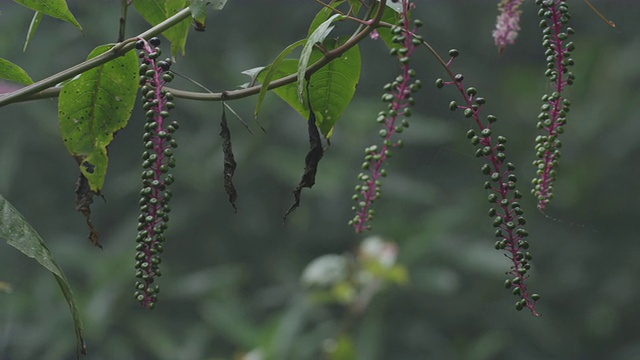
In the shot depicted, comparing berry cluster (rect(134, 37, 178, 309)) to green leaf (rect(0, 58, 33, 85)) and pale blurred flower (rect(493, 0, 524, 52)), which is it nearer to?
green leaf (rect(0, 58, 33, 85))

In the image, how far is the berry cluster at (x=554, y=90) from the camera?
2.45 ft

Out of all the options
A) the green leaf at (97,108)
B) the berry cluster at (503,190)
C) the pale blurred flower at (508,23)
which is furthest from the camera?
the pale blurred flower at (508,23)

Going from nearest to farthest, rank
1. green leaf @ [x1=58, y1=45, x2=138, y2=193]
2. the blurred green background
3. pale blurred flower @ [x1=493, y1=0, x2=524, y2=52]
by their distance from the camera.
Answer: green leaf @ [x1=58, y1=45, x2=138, y2=193]
pale blurred flower @ [x1=493, y1=0, x2=524, y2=52]
the blurred green background

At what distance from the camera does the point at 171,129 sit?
27.1 inches

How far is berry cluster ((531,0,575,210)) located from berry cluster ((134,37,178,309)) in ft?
0.87

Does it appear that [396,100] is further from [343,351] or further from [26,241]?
[343,351]

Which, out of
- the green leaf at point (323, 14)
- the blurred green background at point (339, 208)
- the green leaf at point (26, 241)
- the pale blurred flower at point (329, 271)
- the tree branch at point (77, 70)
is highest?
the blurred green background at point (339, 208)

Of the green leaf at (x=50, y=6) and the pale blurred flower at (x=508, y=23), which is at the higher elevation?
the pale blurred flower at (x=508, y=23)

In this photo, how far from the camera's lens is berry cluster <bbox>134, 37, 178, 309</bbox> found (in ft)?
2.27

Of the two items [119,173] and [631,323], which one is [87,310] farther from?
[631,323]

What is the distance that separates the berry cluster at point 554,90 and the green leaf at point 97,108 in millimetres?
301

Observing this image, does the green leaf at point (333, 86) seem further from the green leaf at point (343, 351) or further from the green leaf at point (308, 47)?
the green leaf at point (343, 351)

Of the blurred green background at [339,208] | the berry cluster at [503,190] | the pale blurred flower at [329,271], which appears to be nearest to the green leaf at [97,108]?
the berry cluster at [503,190]

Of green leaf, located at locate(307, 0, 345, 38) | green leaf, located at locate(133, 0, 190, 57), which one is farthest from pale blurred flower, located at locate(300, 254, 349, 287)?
green leaf, located at locate(307, 0, 345, 38)
